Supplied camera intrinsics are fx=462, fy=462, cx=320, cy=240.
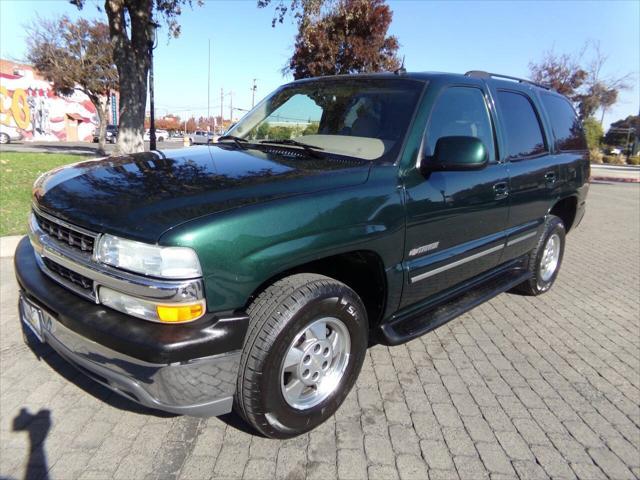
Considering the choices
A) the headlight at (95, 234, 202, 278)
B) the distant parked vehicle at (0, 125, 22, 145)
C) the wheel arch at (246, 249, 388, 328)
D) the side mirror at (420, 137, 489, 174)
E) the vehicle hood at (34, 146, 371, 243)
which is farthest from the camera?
the distant parked vehicle at (0, 125, 22, 145)

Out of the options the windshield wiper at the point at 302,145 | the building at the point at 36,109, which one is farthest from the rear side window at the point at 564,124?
the building at the point at 36,109

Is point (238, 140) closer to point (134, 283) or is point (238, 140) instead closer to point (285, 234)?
point (285, 234)

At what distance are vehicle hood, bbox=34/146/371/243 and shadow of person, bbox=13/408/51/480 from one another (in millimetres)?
1155

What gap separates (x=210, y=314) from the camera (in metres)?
1.96

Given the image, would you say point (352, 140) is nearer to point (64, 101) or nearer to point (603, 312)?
point (603, 312)

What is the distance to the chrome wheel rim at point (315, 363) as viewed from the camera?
2342mm

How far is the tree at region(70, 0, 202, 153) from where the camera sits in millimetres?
10242

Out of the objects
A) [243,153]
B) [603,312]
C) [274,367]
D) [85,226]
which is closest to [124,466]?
[274,367]

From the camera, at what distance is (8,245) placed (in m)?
5.39

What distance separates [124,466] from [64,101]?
46.8 m

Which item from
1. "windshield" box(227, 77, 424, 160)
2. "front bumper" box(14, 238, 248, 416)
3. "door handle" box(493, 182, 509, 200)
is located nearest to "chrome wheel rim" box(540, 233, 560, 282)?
"door handle" box(493, 182, 509, 200)

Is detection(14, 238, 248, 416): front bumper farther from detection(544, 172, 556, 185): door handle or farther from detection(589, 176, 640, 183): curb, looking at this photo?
detection(589, 176, 640, 183): curb

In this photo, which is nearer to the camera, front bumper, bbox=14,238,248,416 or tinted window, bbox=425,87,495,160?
front bumper, bbox=14,238,248,416

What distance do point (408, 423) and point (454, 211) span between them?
1.35 meters
